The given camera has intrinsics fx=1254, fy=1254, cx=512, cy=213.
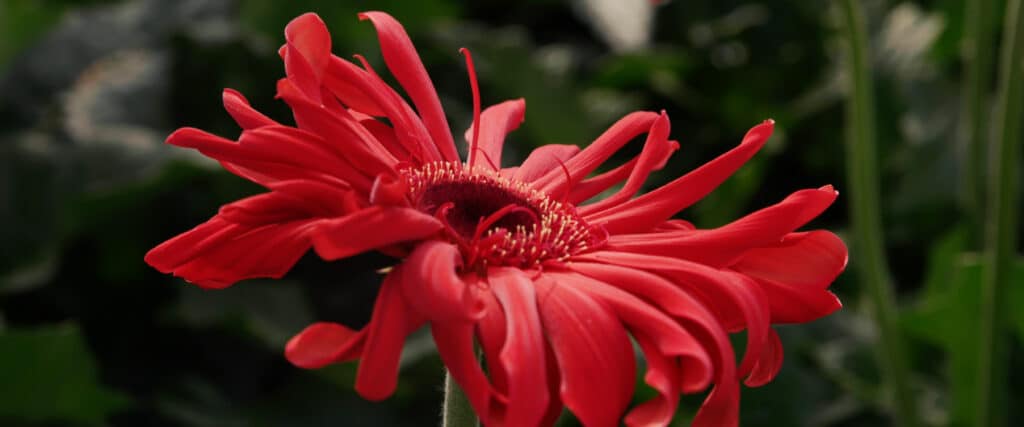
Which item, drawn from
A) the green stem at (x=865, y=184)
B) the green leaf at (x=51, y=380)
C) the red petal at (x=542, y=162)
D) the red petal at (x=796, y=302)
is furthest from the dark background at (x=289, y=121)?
the red petal at (x=796, y=302)

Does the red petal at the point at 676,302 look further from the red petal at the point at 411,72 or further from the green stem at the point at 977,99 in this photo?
the green stem at the point at 977,99

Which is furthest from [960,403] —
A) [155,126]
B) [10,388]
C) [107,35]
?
[107,35]

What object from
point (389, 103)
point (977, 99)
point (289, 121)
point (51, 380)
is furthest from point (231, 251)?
point (289, 121)

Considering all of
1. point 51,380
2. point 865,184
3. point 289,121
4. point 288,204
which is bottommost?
point 51,380

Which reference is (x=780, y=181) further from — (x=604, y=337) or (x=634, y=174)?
(x=604, y=337)

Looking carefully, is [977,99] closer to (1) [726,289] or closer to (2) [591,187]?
(2) [591,187]

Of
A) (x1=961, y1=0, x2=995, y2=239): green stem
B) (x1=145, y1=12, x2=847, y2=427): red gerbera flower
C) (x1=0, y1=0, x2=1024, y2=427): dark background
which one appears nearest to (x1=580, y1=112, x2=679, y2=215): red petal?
(x1=145, y1=12, x2=847, y2=427): red gerbera flower
